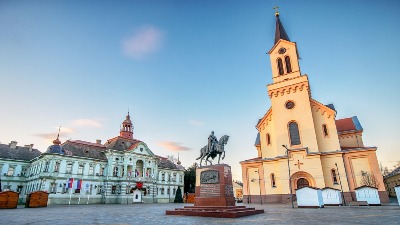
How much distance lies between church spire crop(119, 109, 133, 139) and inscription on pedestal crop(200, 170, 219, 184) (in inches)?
1781

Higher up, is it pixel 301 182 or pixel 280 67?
pixel 280 67

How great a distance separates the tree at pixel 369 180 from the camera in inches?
1050

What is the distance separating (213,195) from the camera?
1490cm

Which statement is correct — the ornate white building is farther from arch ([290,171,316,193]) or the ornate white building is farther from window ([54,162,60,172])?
arch ([290,171,316,193])

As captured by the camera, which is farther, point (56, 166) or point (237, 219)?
point (56, 166)

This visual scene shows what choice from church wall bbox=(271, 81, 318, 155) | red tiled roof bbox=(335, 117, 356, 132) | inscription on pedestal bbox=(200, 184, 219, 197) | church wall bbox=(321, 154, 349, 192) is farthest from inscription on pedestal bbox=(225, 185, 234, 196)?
red tiled roof bbox=(335, 117, 356, 132)

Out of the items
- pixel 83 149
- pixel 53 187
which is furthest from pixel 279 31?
pixel 53 187

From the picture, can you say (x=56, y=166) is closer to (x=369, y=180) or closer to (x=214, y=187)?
(x=214, y=187)

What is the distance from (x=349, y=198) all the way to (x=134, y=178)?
3702 cm

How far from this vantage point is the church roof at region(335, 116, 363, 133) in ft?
120

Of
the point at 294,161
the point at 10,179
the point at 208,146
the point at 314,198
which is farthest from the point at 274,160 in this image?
the point at 10,179

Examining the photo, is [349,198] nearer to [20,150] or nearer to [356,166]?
[356,166]

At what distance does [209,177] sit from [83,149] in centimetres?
A: 3878

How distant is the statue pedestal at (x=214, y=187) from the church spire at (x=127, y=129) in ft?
148
